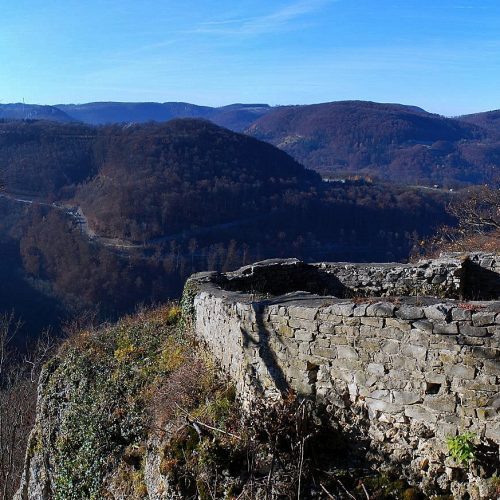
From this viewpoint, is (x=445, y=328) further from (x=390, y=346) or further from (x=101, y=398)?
(x=101, y=398)

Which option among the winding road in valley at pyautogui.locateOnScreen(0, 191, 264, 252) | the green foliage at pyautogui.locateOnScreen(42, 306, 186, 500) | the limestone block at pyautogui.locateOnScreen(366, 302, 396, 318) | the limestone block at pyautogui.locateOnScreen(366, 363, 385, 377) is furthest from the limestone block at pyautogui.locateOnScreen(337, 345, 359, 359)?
the winding road in valley at pyautogui.locateOnScreen(0, 191, 264, 252)

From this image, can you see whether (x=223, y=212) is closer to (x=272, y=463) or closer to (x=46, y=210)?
(x=46, y=210)

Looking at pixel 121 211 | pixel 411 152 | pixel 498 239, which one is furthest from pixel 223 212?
pixel 411 152

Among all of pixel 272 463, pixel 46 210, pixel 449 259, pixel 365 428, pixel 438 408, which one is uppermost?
pixel 449 259

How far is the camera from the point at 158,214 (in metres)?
70.3

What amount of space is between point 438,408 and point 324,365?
1304 mm

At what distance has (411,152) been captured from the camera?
186 metres

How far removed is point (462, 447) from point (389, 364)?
37.6 inches

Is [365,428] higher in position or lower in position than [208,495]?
higher

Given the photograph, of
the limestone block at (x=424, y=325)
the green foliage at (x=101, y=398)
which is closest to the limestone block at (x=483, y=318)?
the limestone block at (x=424, y=325)

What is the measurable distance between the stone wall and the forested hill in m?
43.2

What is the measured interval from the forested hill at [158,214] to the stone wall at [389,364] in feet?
142

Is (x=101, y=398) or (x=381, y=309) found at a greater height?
(x=381, y=309)

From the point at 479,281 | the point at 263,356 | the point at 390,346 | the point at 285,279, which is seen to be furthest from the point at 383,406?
the point at 285,279
